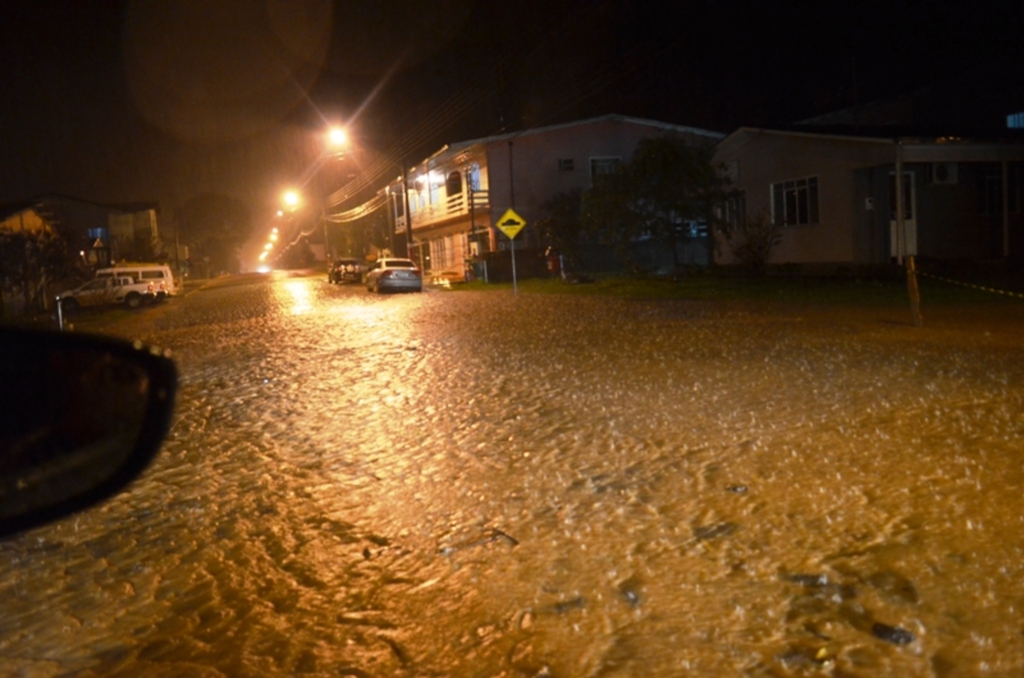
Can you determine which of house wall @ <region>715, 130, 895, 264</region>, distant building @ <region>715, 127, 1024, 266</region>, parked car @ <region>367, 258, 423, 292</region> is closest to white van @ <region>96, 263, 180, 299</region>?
parked car @ <region>367, 258, 423, 292</region>

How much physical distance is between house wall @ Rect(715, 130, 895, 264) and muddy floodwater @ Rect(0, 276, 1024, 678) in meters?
16.6

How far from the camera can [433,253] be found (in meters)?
63.6

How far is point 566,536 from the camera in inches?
229

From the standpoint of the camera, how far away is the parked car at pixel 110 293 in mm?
38969

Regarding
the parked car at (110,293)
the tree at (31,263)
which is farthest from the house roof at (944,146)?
the parked car at (110,293)

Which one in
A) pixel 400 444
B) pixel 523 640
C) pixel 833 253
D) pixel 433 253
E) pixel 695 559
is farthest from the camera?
pixel 433 253

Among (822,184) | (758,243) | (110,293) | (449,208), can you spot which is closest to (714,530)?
(822,184)

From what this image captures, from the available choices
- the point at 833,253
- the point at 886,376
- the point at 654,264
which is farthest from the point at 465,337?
the point at 654,264

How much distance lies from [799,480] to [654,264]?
3486cm

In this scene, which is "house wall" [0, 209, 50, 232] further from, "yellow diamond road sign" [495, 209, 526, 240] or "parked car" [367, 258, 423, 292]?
"yellow diamond road sign" [495, 209, 526, 240]

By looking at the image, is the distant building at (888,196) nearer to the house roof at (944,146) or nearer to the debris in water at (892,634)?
the house roof at (944,146)

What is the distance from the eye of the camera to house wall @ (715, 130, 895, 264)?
1109 inches

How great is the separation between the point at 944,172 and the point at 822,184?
3.71m

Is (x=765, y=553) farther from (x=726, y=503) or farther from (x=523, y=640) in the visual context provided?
(x=523, y=640)
